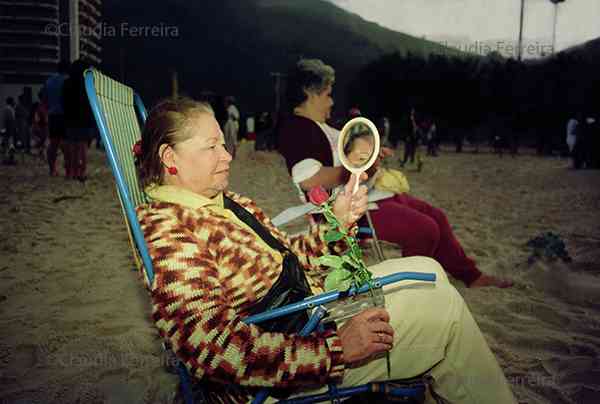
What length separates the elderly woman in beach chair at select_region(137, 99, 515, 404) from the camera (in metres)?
1.14

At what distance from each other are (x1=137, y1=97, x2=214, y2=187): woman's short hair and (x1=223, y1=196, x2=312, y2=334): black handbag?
0.85 ft

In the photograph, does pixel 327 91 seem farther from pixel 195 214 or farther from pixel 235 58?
pixel 235 58

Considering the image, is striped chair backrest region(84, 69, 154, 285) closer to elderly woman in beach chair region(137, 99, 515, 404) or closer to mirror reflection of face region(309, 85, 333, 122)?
elderly woman in beach chair region(137, 99, 515, 404)

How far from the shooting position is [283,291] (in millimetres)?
1387

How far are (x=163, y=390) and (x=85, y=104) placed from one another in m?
6.38

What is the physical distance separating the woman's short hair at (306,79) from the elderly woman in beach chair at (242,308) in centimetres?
146

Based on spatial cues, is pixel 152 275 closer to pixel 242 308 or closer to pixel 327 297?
pixel 242 308

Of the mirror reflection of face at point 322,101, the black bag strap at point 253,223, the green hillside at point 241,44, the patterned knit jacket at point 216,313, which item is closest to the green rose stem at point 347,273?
the patterned knit jacket at point 216,313

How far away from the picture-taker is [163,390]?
2.11 m

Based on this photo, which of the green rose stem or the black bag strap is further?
the black bag strap

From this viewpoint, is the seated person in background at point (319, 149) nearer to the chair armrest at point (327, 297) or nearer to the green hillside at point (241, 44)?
the chair armrest at point (327, 297)

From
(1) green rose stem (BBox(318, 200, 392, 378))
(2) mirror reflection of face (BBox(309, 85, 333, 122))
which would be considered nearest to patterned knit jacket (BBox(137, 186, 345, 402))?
(1) green rose stem (BBox(318, 200, 392, 378))

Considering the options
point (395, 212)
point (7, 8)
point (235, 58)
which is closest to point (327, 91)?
point (395, 212)

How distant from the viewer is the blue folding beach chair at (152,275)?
48.3 inches
